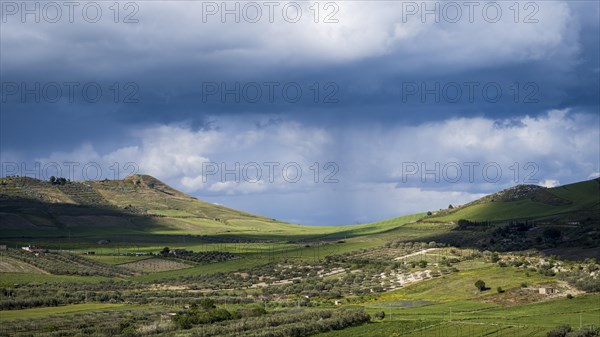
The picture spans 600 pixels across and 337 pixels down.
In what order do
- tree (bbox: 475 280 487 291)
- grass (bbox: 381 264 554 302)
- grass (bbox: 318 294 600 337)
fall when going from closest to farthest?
grass (bbox: 318 294 600 337) → grass (bbox: 381 264 554 302) → tree (bbox: 475 280 487 291)

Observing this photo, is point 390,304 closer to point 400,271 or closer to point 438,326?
point 438,326

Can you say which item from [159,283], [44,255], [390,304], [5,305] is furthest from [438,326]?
[44,255]

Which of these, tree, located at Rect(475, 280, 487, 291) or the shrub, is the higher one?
tree, located at Rect(475, 280, 487, 291)

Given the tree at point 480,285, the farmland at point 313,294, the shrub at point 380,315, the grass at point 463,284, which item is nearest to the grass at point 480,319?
the farmland at point 313,294

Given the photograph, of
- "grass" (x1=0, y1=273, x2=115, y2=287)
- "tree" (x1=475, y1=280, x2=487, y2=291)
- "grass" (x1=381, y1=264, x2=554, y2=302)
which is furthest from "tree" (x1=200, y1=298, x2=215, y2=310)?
"tree" (x1=475, y1=280, x2=487, y2=291)

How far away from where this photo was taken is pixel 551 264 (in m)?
152

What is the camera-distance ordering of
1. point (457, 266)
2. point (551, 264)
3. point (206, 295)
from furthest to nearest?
point (457, 266) → point (551, 264) → point (206, 295)

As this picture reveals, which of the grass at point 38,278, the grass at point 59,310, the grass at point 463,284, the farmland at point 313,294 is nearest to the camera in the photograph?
the farmland at point 313,294

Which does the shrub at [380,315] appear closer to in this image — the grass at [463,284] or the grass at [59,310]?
the grass at [463,284]

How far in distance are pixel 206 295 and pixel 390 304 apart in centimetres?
3457

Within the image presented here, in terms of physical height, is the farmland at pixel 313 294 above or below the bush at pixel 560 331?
above

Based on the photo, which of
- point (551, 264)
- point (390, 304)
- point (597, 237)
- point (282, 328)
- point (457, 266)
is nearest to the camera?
point (282, 328)

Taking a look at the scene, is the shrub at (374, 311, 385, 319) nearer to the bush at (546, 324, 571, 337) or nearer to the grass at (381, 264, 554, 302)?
the grass at (381, 264, 554, 302)

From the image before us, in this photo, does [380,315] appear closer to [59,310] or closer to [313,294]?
[313,294]
